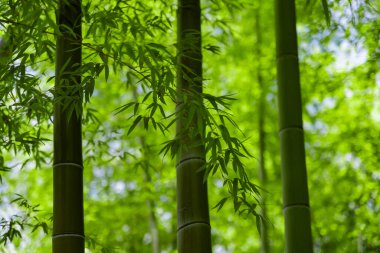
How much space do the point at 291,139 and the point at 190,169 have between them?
23.2 inches

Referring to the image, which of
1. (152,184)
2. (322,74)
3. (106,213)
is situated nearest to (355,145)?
(322,74)

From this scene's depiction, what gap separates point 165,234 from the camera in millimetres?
7996

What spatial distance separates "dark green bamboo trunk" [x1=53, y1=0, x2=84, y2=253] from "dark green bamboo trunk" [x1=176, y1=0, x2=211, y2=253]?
1.51 ft

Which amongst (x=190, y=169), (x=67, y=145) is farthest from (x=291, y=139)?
(x=67, y=145)

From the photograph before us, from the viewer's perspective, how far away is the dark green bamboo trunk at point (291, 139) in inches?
125

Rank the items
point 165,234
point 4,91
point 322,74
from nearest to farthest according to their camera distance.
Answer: point 4,91 < point 322,74 < point 165,234

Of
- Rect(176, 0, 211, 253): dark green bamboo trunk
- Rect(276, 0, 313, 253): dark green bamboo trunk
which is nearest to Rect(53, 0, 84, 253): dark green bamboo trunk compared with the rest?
Rect(176, 0, 211, 253): dark green bamboo trunk

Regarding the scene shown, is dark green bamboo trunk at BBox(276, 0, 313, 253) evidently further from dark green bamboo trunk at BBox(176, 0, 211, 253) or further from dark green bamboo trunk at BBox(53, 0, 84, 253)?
dark green bamboo trunk at BBox(53, 0, 84, 253)

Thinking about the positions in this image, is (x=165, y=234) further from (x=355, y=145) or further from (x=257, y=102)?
(x=355, y=145)

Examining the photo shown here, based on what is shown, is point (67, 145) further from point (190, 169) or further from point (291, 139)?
point (291, 139)

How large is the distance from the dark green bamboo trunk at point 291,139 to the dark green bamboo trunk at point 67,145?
102 cm

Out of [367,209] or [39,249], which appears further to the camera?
[39,249]

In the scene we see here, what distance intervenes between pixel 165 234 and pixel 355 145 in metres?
2.60

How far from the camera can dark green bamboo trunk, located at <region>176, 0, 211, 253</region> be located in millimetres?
2934
